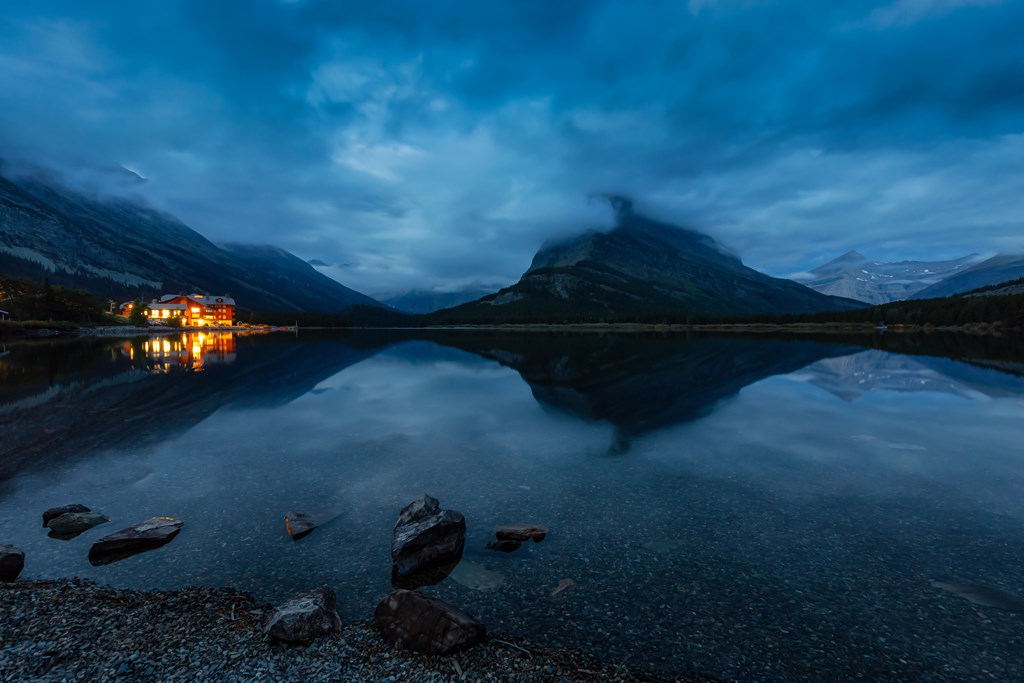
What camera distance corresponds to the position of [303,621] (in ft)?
33.9

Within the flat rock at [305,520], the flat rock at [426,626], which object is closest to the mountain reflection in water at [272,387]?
the flat rock at [305,520]

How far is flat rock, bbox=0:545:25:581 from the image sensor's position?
506 inches

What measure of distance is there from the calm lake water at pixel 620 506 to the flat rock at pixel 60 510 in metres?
0.74

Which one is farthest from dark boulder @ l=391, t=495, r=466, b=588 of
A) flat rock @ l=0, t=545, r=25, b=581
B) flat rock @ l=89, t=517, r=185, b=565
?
flat rock @ l=0, t=545, r=25, b=581

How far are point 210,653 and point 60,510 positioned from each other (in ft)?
40.1

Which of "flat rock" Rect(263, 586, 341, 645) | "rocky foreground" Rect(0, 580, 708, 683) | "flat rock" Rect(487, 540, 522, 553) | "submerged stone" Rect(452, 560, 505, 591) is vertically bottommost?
"submerged stone" Rect(452, 560, 505, 591)

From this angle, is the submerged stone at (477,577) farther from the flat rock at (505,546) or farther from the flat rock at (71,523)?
the flat rock at (71,523)

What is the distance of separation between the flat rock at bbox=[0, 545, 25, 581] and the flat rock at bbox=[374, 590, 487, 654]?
439 inches

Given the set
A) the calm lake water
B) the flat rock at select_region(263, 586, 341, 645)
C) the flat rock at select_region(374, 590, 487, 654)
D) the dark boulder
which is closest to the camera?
the flat rock at select_region(374, 590, 487, 654)

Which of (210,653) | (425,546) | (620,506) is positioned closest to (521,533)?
(425,546)

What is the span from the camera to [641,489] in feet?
65.9

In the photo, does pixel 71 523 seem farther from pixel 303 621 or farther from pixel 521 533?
pixel 521 533

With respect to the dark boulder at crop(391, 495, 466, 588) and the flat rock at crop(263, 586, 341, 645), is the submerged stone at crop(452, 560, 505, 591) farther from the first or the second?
the flat rock at crop(263, 586, 341, 645)

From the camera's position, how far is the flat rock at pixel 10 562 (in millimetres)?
12852
